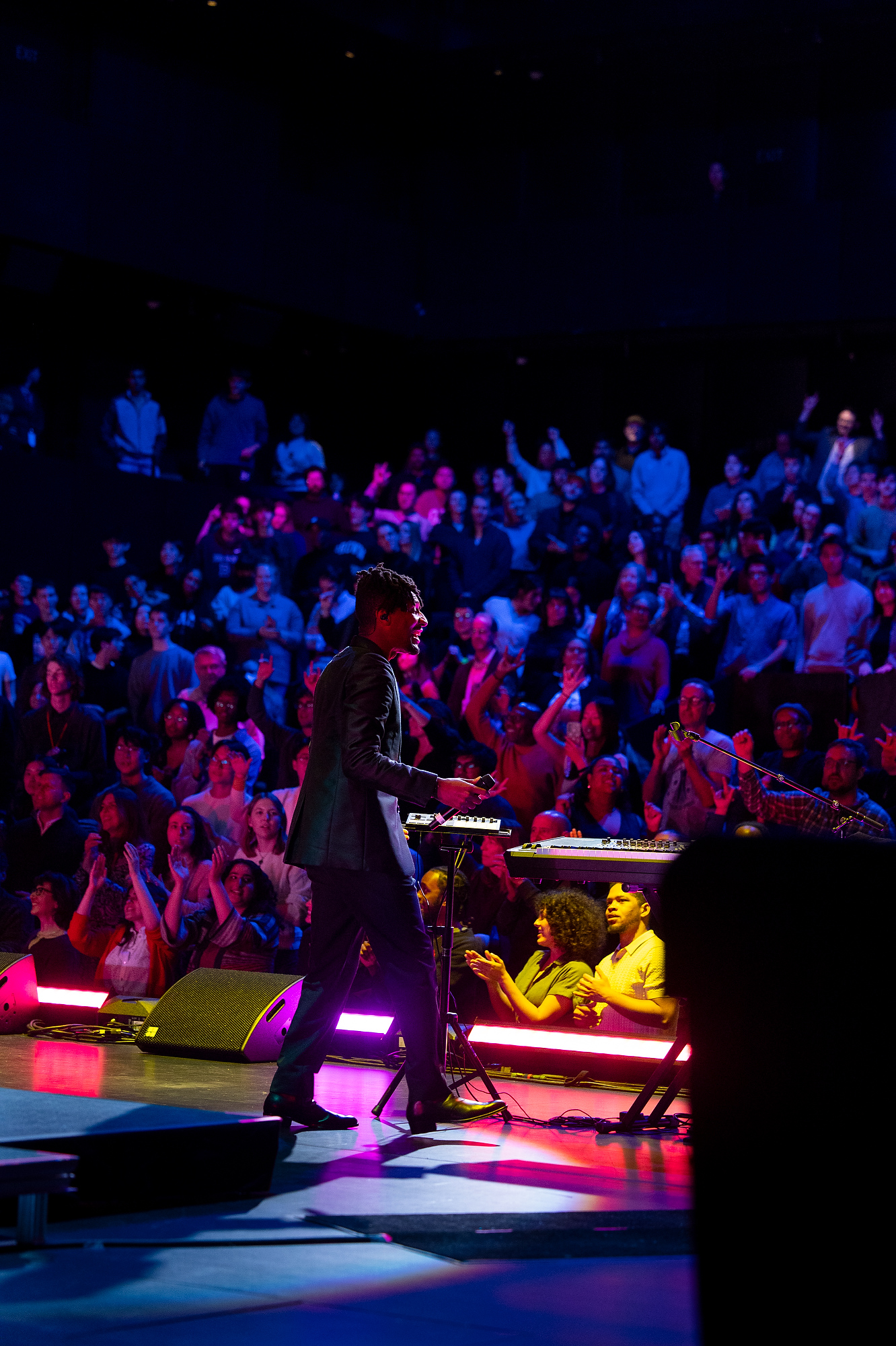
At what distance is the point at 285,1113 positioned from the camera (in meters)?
4.36

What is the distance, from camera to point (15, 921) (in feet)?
24.9

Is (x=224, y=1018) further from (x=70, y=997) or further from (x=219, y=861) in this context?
(x=219, y=861)

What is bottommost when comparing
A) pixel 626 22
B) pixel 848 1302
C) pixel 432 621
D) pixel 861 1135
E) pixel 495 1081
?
pixel 495 1081

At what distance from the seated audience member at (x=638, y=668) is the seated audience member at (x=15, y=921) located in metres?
3.49

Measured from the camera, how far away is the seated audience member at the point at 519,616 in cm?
996

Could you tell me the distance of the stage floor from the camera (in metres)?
2.54

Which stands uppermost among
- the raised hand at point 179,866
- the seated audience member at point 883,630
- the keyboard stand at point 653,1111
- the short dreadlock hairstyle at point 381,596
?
the seated audience member at point 883,630

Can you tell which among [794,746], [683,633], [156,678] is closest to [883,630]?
[683,633]

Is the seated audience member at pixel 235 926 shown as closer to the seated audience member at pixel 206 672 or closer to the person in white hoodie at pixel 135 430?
the seated audience member at pixel 206 672

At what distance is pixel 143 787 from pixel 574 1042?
11.6ft

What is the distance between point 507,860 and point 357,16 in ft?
43.3

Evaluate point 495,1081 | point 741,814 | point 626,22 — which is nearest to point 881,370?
point 626,22

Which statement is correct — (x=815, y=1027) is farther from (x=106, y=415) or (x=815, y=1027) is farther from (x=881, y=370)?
(x=881, y=370)

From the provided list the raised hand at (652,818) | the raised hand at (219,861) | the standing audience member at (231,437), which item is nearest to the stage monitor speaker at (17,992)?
the raised hand at (219,861)
